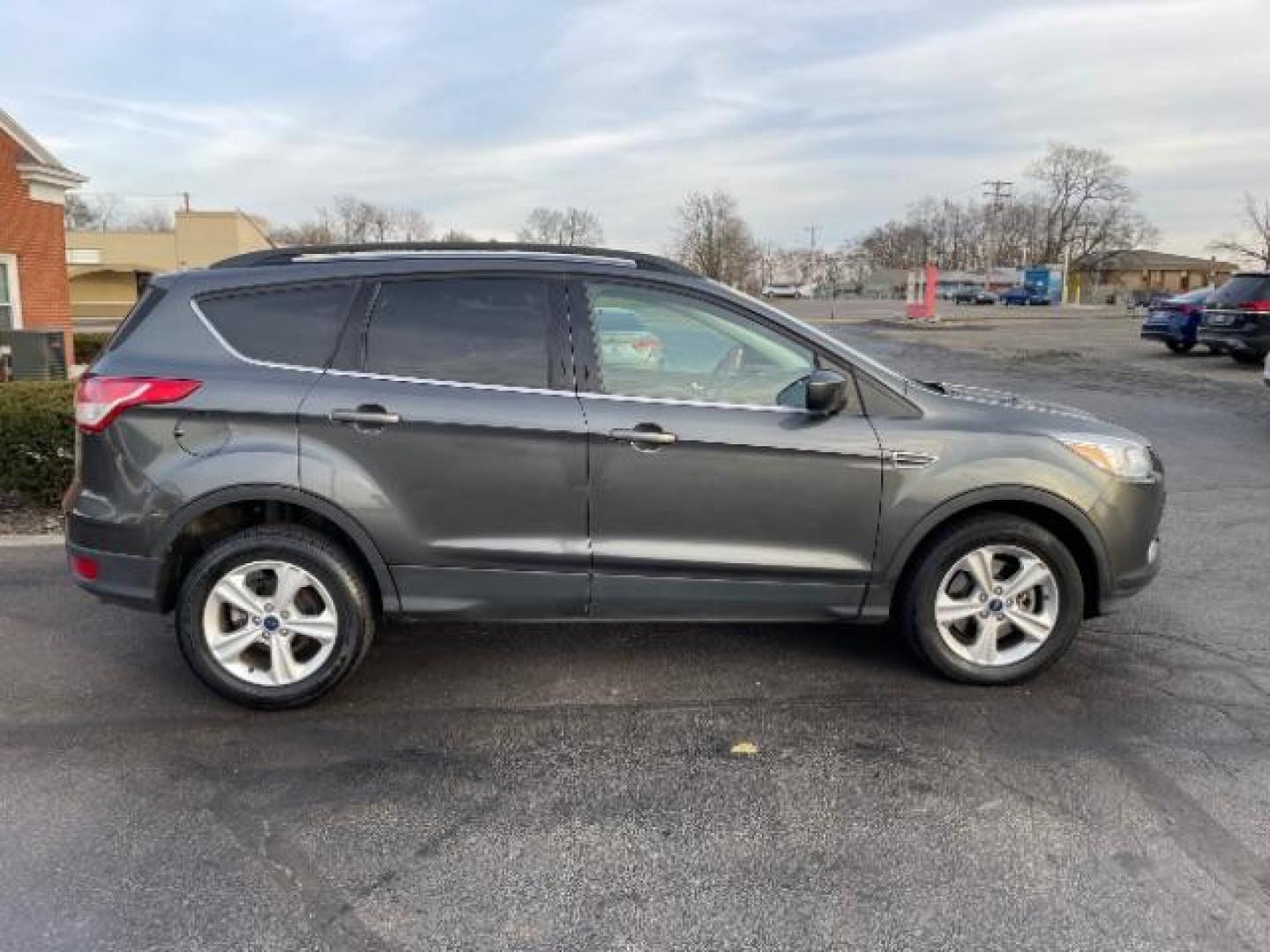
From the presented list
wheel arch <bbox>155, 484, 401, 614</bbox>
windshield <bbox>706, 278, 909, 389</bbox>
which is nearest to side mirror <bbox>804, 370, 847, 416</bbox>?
windshield <bbox>706, 278, 909, 389</bbox>

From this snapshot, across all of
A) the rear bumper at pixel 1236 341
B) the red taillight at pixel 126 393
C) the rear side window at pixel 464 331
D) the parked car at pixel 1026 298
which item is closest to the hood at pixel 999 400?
the rear side window at pixel 464 331

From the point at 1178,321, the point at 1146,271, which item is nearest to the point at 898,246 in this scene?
the point at 1146,271

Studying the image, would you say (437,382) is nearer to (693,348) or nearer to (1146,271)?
(693,348)

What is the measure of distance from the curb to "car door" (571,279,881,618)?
14.0 feet

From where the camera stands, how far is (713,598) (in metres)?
3.76

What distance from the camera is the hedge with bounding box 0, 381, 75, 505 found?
250 inches

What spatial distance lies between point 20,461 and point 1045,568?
6541 mm

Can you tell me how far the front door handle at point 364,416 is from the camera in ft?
11.7

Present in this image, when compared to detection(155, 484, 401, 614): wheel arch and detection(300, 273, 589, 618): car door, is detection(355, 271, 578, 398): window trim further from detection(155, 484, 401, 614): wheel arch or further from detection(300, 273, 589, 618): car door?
detection(155, 484, 401, 614): wheel arch

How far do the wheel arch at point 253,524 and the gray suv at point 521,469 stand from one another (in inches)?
0.4

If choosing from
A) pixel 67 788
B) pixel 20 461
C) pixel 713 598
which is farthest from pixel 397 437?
pixel 20 461

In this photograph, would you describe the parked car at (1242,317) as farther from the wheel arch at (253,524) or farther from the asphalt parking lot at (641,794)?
the wheel arch at (253,524)

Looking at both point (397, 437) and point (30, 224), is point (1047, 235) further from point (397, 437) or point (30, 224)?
point (397, 437)

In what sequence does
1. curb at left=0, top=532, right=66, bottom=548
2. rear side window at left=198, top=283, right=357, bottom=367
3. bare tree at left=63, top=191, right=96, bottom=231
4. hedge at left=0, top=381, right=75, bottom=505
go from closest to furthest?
rear side window at left=198, top=283, right=357, bottom=367, curb at left=0, top=532, right=66, bottom=548, hedge at left=0, top=381, right=75, bottom=505, bare tree at left=63, top=191, right=96, bottom=231
